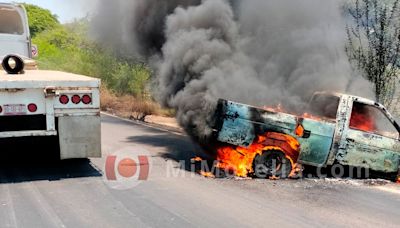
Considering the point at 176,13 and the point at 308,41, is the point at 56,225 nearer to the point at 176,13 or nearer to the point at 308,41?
the point at 176,13

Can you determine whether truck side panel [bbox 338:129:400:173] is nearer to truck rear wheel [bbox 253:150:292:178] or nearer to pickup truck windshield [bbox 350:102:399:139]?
pickup truck windshield [bbox 350:102:399:139]

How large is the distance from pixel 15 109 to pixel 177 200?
263 centimetres

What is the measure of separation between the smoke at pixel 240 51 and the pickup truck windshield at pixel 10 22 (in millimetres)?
3224

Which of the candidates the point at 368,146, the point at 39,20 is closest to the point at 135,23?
the point at 368,146

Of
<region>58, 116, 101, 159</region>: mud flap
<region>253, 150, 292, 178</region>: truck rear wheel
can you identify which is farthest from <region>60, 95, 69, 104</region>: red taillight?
<region>253, 150, 292, 178</region>: truck rear wheel

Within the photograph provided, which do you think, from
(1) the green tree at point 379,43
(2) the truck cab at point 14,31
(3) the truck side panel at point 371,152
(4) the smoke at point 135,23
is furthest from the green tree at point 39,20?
(3) the truck side panel at point 371,152

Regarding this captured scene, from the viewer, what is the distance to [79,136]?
6.43m

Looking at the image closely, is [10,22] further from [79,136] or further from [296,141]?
[296,141]

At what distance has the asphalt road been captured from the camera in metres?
4.97

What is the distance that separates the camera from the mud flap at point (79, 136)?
20.9 feet

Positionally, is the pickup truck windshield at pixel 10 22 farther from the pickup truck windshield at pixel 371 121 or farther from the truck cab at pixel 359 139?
the pickup truck windshield at pixel 371 121

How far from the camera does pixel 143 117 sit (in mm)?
16172

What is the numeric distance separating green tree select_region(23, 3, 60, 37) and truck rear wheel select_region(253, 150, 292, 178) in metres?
45.9

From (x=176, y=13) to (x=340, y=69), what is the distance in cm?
434
